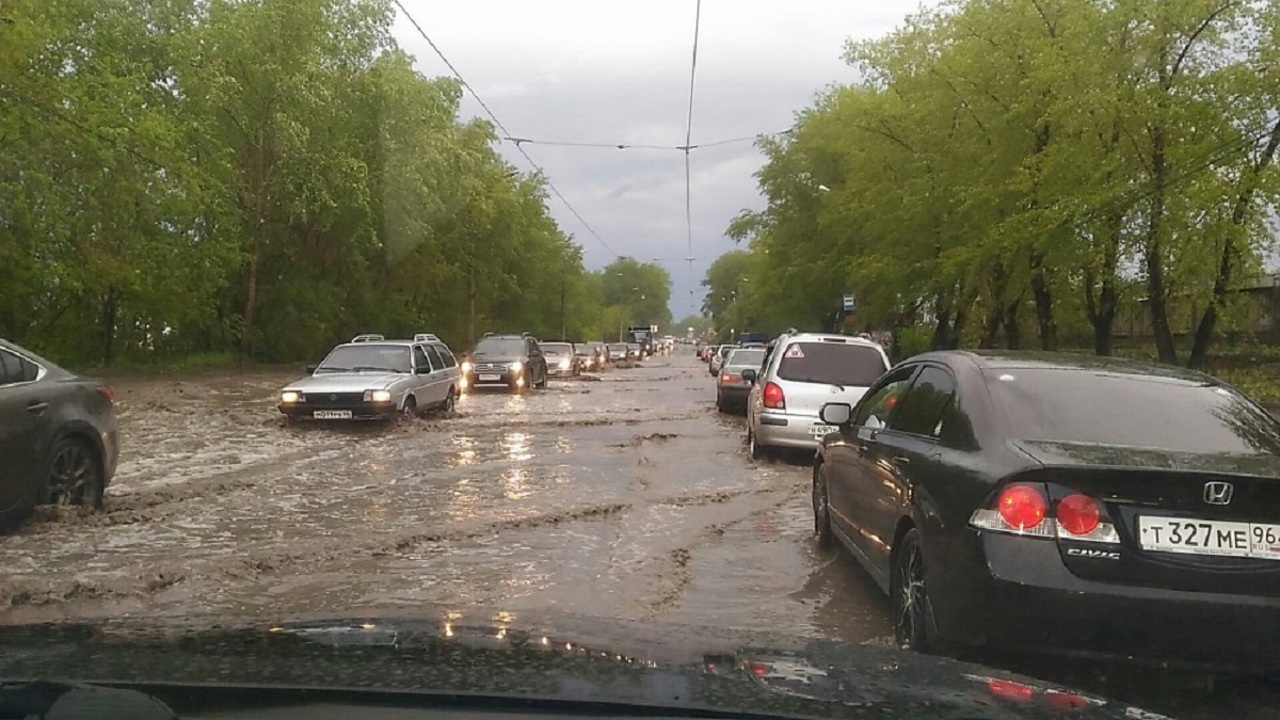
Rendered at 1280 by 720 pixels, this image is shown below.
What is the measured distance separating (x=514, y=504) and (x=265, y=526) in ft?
7.39

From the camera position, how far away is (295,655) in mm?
2963

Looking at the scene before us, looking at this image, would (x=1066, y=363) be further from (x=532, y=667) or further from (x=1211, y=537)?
(x=532, y=667)

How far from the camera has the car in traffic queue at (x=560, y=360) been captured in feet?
145

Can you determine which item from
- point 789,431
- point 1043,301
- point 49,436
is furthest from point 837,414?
point 1043,301

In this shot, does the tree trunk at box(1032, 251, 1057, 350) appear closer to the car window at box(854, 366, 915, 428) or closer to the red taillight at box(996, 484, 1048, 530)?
the car window at box(854, 366, 915, 428)

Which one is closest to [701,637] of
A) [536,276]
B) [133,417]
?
[133,417]

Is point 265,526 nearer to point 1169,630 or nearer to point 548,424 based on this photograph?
point 1169,630

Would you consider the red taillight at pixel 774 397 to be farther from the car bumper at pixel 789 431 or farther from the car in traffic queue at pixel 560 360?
the car in traffic queue at pixel 560 360

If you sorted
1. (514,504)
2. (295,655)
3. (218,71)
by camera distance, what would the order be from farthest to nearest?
(218,71) < (514,504) < (295,655)

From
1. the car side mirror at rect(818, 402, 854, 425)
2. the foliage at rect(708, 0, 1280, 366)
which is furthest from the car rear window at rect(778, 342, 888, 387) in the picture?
the foliage at rect(708, 0, 1280, 366)

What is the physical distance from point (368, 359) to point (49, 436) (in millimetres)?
11052

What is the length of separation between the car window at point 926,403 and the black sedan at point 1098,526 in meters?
0.19

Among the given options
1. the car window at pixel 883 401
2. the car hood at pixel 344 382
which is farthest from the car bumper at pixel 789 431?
the car hood at pixel 344 382

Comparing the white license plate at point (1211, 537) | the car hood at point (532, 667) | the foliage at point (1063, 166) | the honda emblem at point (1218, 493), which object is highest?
the foliage at point (1063, 166)
